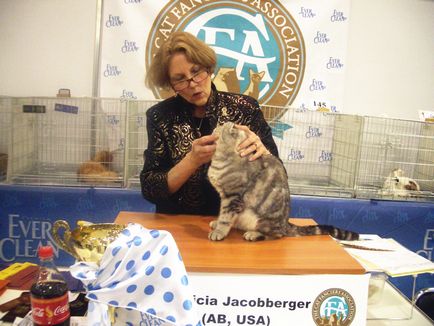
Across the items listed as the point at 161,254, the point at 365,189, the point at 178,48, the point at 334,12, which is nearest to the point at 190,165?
the point at 178,48

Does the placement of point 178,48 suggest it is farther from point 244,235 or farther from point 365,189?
point 365,189

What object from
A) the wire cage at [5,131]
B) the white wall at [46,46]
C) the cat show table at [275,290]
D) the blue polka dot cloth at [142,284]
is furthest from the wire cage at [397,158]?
the wire cage at [5,131]

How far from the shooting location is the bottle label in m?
0.63

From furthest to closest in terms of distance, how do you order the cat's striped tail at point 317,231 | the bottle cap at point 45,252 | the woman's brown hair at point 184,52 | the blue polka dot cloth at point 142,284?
the woman's brown hair at point 184,52 → the cat's striped tail at point 317,231 → the bottle cap at point 45,252 → the blue polka dot cloth at point 142,284

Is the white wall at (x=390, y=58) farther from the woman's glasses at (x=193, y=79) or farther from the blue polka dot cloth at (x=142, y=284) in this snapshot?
the blue polka dot cloth at (x=142, y=284)

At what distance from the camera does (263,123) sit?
1.47 m

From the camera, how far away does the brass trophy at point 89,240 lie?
0.69 metres

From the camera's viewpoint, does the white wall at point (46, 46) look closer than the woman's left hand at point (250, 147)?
No

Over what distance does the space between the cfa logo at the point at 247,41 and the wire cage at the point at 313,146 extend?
16 cm

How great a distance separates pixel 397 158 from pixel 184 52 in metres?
2.26

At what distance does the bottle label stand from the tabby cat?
433 millimetres

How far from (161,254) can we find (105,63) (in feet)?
8.29

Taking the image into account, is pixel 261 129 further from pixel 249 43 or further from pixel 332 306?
pixel 249 43

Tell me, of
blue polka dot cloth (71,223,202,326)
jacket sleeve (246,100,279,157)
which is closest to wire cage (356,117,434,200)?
jacket sleeve (246,100,279,157)
